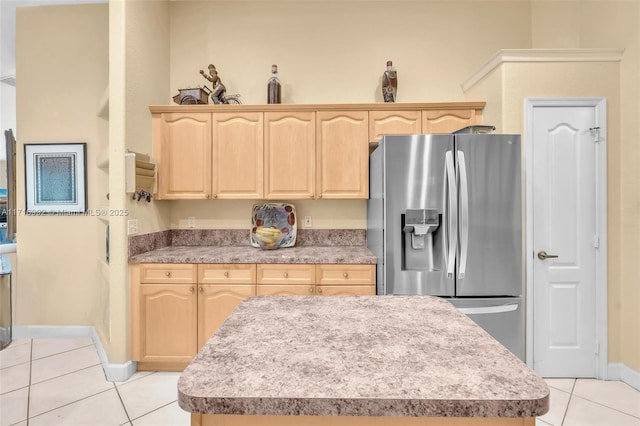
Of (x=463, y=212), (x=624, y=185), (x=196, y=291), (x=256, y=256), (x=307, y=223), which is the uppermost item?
(x=624, y=185)

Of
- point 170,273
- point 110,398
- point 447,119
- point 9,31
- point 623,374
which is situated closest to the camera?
point 110,398

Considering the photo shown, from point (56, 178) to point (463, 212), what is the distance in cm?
379

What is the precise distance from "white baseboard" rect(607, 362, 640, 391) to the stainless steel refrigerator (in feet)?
2.89

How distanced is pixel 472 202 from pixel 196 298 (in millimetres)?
2234

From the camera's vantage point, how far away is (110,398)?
2246 mm

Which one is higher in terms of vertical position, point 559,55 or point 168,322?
point 559,55

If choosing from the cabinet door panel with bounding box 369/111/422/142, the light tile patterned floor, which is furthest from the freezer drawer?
the cabinet door panel with bounding box 369/111/422/142

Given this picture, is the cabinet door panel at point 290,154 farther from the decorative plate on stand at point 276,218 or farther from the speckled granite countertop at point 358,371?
the speckled granite countertop at point 358,371

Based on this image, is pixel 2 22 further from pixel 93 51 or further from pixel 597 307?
pixel 597 307

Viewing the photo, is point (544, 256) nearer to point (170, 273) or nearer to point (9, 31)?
point (170, 273)

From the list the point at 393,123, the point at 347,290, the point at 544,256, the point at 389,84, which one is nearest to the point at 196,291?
the point at 347,290

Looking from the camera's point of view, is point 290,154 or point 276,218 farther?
point 276,218

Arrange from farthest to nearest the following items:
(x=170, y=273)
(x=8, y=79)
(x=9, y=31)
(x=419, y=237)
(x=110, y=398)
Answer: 1. (x=8, y=79)
2. (x=9, y=31)
3. (x=170, y=273)
4. (x=419, y=237)
5. (x=110, y=398)

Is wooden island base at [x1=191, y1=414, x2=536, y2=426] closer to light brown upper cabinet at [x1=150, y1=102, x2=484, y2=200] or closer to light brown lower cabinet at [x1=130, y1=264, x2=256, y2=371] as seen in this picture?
light brown lower cabinet at [x1=130, y1=264, x2=256, y2=371]
